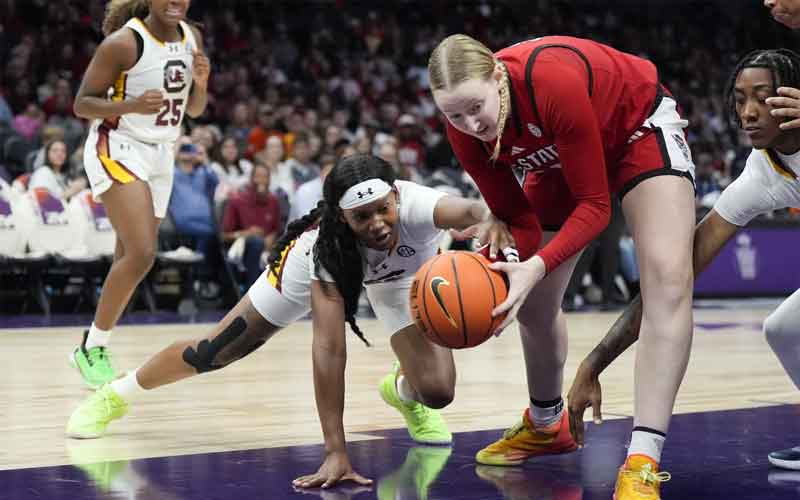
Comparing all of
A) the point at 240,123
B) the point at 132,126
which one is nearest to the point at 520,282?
the point at 132,126

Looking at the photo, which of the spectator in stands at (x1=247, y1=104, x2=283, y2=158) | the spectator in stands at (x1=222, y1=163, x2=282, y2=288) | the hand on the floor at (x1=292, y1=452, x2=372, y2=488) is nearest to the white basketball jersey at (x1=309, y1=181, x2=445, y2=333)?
the hand on the floor at (x1=292, y1=452, x2=372, y2=488)

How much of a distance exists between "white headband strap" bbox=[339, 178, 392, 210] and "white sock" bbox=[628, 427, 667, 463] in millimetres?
1054

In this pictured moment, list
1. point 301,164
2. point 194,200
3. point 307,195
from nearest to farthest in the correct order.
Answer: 1. point 194,200
2. point 307,195
3. point 301,164

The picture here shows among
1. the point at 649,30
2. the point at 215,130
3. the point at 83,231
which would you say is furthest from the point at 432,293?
the point at 649,30

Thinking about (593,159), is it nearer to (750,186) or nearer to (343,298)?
(750,186)

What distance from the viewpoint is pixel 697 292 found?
1223 cm

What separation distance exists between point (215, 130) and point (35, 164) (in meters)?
1.90

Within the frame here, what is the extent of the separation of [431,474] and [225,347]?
Result: 956 millimetres

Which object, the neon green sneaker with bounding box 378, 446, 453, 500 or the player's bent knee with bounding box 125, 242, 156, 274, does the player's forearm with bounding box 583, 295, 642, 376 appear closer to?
the neon green sneaker with bounding box 378, 446, 453, 500

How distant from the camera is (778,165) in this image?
377 cm

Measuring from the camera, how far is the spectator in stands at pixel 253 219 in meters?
10.6

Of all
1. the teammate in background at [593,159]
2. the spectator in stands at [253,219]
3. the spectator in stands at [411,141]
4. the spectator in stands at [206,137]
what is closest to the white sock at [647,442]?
the teammate in background at [593,159]

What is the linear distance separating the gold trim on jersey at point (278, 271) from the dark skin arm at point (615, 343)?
1.14 meters

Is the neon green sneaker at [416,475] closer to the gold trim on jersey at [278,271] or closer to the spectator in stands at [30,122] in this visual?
the gold trim on jersey at [278,271]
